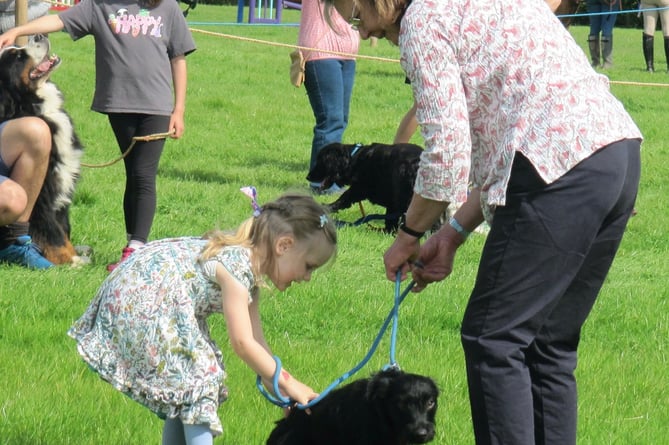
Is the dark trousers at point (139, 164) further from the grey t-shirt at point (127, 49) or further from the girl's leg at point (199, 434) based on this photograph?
the girl's leg at point (199, 434)

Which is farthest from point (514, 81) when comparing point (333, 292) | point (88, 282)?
point (88, 282)

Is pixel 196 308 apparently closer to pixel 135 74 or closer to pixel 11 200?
pixel 11 200

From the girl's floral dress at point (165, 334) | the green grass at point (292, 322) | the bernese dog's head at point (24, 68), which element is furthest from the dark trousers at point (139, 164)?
the girl's floral dress at point (165, 334)

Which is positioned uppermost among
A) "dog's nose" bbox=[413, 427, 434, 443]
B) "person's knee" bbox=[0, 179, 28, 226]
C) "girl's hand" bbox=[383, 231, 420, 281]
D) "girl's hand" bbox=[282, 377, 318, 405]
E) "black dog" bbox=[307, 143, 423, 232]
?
"girl's hand" bbox=[383, 231, 420, 281]

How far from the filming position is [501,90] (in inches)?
112

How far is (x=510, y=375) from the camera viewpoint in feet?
9.51

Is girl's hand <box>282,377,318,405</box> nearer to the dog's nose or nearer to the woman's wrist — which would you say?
the dog's nose

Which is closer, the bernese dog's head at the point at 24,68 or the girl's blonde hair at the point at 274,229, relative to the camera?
the girl's blonde hair at the point at 274,229

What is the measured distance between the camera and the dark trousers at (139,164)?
21.2 feet

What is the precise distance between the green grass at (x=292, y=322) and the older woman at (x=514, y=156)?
87 centimetres

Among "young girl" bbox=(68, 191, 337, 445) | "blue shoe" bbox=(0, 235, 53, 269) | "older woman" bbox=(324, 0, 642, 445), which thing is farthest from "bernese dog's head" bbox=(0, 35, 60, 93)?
"older woman" bbox=(324, 0, 642, 445)

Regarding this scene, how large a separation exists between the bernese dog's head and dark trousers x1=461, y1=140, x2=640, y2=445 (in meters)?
4.36

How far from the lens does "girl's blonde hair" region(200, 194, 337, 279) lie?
329 centimetres

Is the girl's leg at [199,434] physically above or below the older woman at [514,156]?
below
